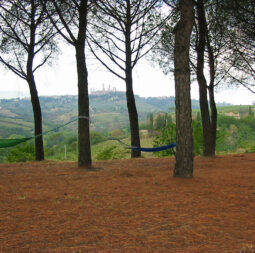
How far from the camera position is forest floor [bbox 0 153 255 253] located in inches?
97.1

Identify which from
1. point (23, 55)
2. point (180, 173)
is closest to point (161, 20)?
point (23, 55)

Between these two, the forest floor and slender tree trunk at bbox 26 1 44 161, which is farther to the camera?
slender tree trunk at bbox 26 1 44 161

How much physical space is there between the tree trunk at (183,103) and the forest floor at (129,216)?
13.5 inches

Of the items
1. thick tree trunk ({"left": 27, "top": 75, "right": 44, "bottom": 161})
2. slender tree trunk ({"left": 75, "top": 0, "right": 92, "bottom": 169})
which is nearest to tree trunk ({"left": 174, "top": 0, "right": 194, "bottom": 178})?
slender tree trunk ({"left": 75, "top": 0, "right": 92, "bottom": 169})

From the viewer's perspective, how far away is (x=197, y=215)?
329 cm

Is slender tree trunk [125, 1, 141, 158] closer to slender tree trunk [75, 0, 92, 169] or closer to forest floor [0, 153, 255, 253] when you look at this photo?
slender tree trunk [75, 0, 92, 169]

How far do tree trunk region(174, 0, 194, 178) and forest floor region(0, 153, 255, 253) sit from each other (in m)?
0.34

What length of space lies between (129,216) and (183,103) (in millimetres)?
A: 2666

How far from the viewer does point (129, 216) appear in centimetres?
323

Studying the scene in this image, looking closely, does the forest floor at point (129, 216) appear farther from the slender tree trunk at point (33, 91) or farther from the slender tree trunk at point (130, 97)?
the slender tree trunk at point (130, 97)

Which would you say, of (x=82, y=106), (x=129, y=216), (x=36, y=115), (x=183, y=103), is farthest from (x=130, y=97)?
(x=129, y=216)

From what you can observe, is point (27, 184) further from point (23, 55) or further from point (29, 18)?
point (23, 55)

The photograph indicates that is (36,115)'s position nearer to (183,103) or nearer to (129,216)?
(183,103)

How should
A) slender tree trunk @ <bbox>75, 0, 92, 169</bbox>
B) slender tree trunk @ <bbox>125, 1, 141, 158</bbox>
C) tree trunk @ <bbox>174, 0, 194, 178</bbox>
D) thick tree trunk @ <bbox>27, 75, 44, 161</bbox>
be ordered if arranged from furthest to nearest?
1. slender tree trunk @ <bbox>125, 1, 141, 158</bbox>
2. thick tree trunk @ <bbox>27, 75, 44, 161</bbox>
3. slender tree trunk @ <bbox>75, 0, 92, 169</bbox>
4. tree trunk @ <bbox>174, 0, 194, 178</bbox>
